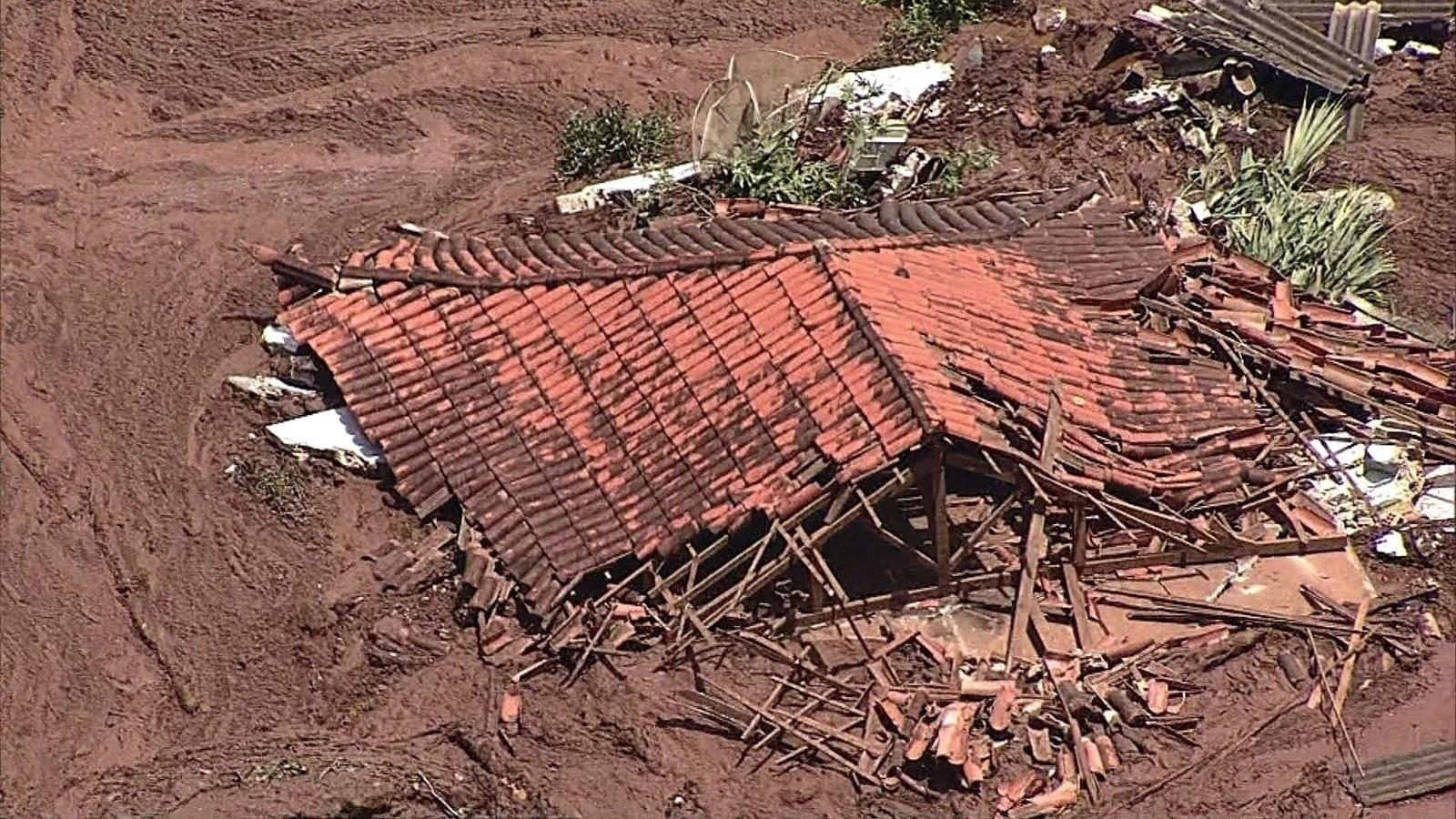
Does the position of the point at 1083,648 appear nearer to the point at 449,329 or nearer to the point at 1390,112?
the point at 449,329

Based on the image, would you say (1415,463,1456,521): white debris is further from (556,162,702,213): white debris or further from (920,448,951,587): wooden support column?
(556,162,702,213): white debris

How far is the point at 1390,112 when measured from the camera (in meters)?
16.0

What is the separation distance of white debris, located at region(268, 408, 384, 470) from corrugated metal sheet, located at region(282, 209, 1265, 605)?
1.41ft

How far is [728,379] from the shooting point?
36.4 feet

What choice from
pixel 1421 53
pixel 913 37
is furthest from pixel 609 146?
pixel 1421 53

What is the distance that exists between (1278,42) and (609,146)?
27.0ft

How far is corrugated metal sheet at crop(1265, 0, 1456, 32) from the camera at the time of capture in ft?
53.6

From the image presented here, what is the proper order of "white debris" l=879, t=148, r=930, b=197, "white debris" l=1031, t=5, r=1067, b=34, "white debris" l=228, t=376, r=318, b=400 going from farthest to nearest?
"white debris" l=1031, t=5, r=1067, b=34 → "white debris" l=879, t=148, r=930, b=197 → "white debris" l=228, t=376, r=318, b=400

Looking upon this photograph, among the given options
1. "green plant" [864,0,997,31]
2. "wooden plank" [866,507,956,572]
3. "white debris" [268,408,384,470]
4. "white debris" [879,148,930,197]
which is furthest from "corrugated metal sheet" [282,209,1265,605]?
"green plant" [864,0,997,31]

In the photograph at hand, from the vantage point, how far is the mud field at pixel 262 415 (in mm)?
10453

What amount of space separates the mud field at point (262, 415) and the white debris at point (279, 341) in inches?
10.2

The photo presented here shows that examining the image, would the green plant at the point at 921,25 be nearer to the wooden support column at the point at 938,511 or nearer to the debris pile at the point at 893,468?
the debris pile at the point at 893,468

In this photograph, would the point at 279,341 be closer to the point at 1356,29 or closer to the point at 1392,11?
the point at 1356,29

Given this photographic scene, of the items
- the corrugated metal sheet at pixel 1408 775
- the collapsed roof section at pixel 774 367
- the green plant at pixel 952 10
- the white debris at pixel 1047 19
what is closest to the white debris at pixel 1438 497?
the collapsed roof section at pixel 774 367
